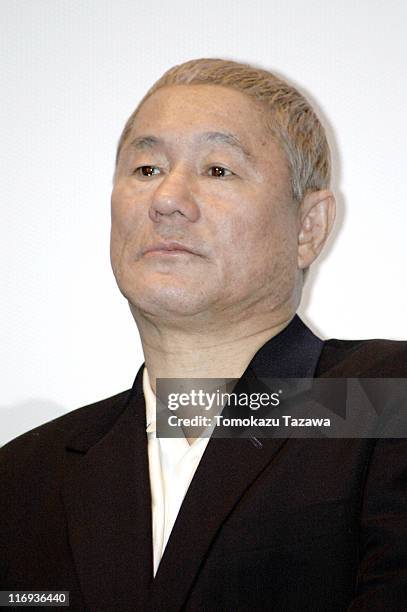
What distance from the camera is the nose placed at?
4.30 feet

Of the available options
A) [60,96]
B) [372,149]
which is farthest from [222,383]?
[60,96]

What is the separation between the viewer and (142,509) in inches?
49.8

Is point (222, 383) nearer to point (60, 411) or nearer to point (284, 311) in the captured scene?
point (284, 311)

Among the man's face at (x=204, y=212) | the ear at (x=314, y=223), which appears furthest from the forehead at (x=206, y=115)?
the ear at (x=314, y=223)

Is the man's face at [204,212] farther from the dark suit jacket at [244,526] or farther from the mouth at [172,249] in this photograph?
the dark suit jacket at [244,526]

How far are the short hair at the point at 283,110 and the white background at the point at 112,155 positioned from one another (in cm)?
18

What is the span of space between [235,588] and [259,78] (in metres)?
0.70

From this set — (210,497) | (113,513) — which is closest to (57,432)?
(113,513)

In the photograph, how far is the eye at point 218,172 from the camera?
4.48 ft

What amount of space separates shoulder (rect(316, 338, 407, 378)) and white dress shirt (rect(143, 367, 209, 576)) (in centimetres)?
20

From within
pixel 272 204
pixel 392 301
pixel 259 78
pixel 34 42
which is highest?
pixel 34 42

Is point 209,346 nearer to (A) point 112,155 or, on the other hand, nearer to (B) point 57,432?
(B) point 57,432

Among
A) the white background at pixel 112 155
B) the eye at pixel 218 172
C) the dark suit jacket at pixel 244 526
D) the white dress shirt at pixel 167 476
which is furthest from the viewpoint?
the white background at pixel 112 155

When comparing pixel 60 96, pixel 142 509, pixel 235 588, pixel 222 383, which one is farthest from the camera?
pixel 60 96
